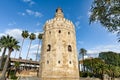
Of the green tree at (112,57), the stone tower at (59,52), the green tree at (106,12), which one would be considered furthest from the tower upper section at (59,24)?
the green tree at (112,57)

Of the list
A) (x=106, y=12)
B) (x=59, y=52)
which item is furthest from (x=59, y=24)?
(x=106, y=12)

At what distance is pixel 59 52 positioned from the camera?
24.8 m

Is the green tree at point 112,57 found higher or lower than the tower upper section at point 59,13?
lower

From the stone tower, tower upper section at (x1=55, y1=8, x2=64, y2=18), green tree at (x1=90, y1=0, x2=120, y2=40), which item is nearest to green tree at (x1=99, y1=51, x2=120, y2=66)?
the stone tower

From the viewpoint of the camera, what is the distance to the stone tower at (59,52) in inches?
955

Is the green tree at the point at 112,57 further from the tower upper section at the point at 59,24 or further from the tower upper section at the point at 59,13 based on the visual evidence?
the tower upper section at the point at 59,13

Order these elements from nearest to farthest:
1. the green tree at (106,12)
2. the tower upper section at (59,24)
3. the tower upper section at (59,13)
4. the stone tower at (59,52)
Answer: the green tree at (106,12)
the stone tower at (59,52)
the tower upper section at (59,24)
the tower upper section at (59,13)

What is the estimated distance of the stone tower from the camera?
79.6 ft

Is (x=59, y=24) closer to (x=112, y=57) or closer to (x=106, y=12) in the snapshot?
(x=106, y=12)

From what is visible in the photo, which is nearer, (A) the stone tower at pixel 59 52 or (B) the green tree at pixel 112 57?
(A) the stone tower at pixel 59 52

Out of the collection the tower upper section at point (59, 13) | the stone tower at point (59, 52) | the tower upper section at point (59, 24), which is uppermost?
the tower upper section at point (59, 13)

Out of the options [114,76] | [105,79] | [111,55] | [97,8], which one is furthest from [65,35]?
[111,55]

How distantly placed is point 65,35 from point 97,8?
57.1ft

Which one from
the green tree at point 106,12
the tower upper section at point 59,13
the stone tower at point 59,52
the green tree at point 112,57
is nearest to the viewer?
the green tree at point 106,12
